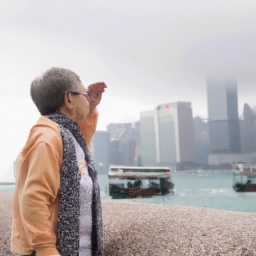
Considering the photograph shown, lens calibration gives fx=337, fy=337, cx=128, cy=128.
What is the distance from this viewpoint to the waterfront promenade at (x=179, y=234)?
63.1 inches

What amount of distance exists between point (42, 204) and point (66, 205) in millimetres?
81

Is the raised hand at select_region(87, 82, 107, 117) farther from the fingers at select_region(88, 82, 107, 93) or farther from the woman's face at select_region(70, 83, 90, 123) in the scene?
the woman's face at select_region(70, 83, 90, 123)

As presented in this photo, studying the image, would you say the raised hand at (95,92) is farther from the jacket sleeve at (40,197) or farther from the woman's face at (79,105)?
the jacket sleeve at (40,197)

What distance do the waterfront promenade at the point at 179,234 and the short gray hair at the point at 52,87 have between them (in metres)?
1.05

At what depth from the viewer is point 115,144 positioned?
12.9 meters

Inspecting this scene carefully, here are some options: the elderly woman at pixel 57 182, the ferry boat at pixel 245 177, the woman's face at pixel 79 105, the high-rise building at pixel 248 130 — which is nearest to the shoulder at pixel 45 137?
the elderly woman at pixel 57 182

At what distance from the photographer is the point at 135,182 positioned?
687cm

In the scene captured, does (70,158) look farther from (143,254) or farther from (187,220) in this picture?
(187,220)

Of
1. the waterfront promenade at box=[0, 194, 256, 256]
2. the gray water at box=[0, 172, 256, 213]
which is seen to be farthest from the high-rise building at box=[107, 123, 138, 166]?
the waterfront promenade at box=[0, 194, 256, 256]

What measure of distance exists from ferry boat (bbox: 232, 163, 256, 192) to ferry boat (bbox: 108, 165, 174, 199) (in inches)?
101

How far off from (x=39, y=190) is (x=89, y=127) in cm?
42

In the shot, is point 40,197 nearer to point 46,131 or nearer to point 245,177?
point 46,131

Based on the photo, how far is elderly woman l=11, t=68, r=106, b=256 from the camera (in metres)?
0.77

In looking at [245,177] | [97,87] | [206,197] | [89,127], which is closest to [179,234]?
[89,127]
